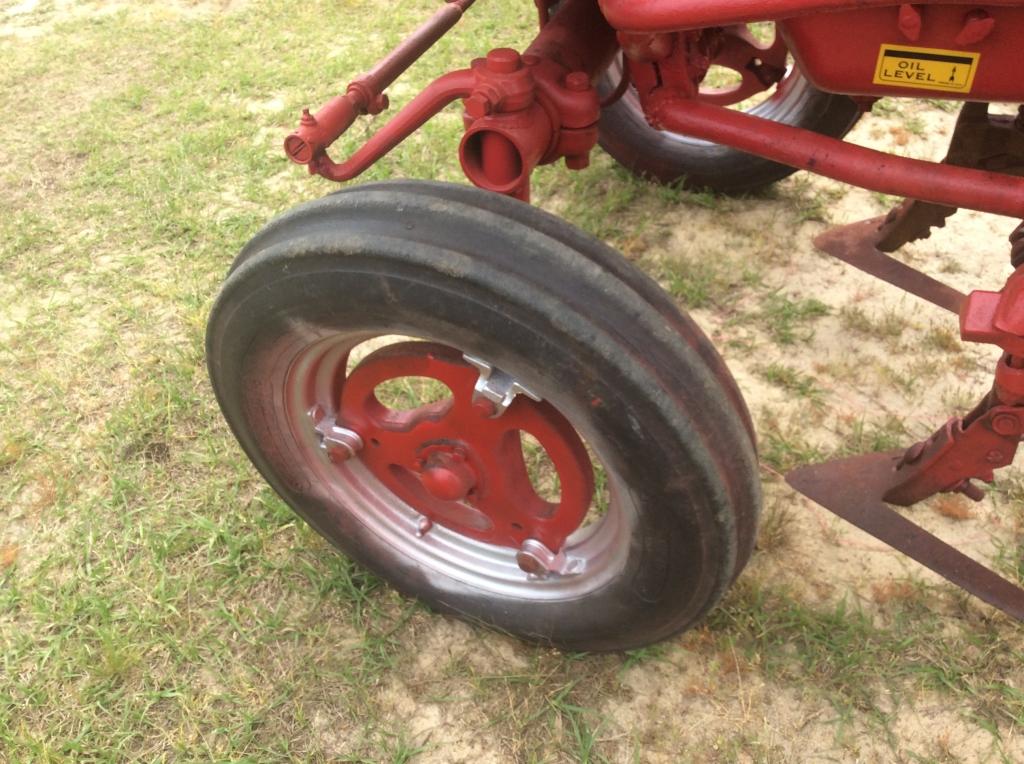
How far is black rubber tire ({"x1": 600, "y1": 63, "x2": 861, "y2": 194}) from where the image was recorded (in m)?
2.41

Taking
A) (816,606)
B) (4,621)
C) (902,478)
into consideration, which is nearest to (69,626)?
(4,621)

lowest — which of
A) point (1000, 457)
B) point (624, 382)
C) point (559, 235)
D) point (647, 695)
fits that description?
point (647, 695)

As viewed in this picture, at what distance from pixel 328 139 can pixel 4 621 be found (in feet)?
4.04

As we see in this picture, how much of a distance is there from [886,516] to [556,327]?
100 centimetres

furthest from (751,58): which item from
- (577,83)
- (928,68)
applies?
(928,68)

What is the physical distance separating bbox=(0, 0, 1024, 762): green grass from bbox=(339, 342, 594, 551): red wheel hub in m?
0.28

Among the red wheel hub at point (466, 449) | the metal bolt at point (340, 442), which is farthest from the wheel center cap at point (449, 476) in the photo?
the metal bolt at point (340, 442)

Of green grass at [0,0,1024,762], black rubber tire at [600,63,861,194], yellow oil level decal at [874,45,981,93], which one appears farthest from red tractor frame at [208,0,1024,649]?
black rubber tire at [600,63,861,194]

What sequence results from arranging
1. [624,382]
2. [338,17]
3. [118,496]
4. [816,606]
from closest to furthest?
1. [624,382]
2. [816,606]
3. [118,496]
4. [338,17]

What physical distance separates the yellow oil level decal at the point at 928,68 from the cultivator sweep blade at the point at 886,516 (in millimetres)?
856

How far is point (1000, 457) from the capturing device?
149cm

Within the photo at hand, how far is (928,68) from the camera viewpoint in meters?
1.11

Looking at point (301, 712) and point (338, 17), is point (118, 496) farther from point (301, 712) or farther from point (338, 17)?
point (338, 17)

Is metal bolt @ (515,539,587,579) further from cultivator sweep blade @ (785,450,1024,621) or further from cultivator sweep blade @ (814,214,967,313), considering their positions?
cultivator sweep blade @ (814,214,967,313)
